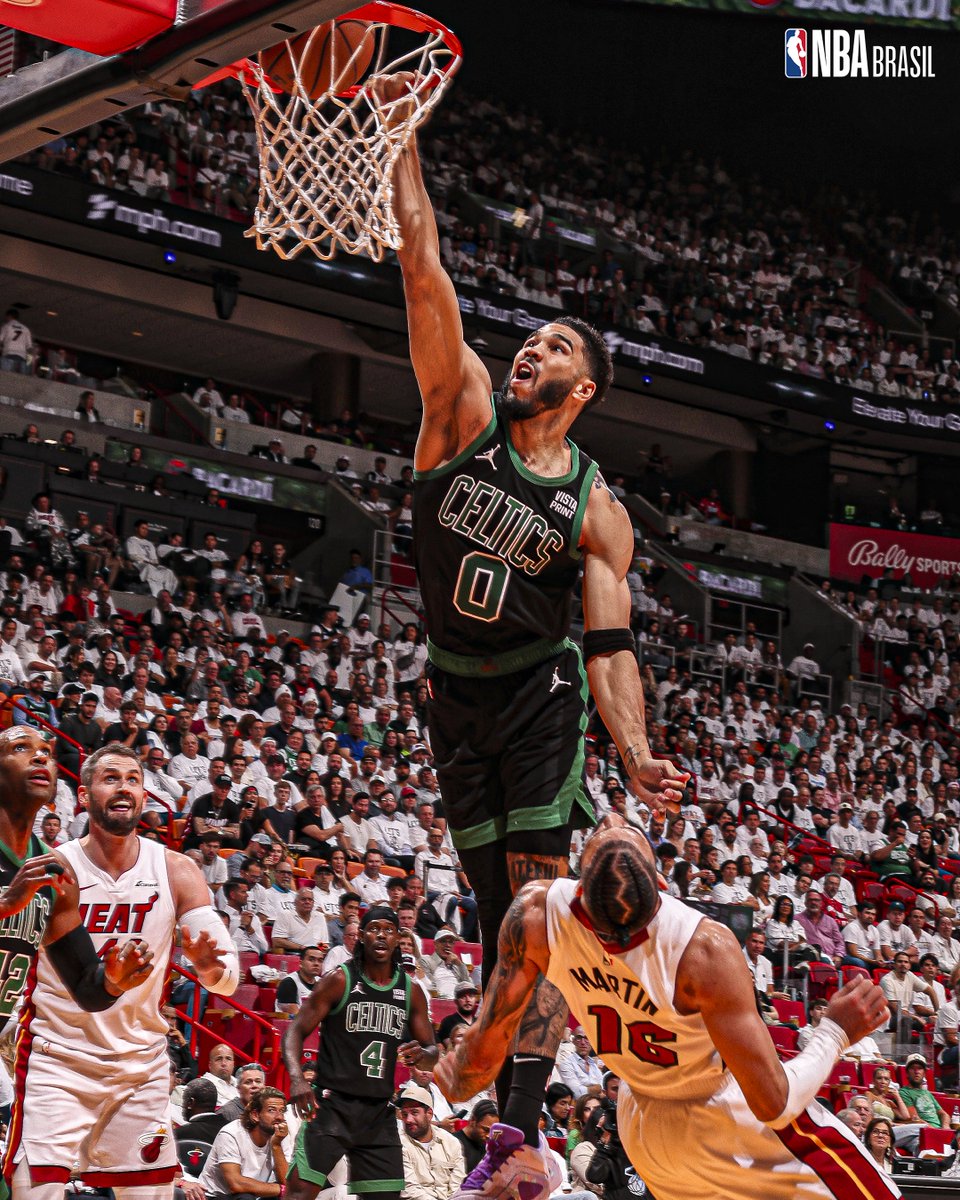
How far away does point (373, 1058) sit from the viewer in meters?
8.12

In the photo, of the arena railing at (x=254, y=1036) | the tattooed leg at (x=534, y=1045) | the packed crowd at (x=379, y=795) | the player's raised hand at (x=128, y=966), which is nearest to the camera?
the tattooed leg at (x=534, y=1045)

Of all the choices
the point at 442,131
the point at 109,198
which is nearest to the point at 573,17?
the point at 442,131

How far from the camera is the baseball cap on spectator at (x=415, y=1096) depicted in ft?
33.3

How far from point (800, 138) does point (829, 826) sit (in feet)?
66.1

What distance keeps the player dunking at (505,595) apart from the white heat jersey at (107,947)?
1.17 metres

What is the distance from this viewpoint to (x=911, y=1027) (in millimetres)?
15586

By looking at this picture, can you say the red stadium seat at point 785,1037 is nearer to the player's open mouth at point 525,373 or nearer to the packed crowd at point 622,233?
the player's open mouth at point 525,373

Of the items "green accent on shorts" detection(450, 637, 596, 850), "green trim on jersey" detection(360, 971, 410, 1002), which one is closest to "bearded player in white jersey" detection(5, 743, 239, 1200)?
"green accent on shorts" detection(450, 637, 596, 850)

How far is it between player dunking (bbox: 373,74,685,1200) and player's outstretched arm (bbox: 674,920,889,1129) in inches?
30.0

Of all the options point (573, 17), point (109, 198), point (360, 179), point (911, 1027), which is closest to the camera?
point (360, 179)

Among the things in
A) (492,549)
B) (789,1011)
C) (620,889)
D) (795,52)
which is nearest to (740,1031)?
(620,889)

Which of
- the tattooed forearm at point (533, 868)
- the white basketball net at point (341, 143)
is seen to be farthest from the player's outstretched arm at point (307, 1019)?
the white basketball net at point (341, 143)

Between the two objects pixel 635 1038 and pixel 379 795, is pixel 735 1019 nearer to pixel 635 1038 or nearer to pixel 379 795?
pixel 635 1038

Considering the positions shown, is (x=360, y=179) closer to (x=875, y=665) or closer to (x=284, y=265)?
(x=284, y=265)
